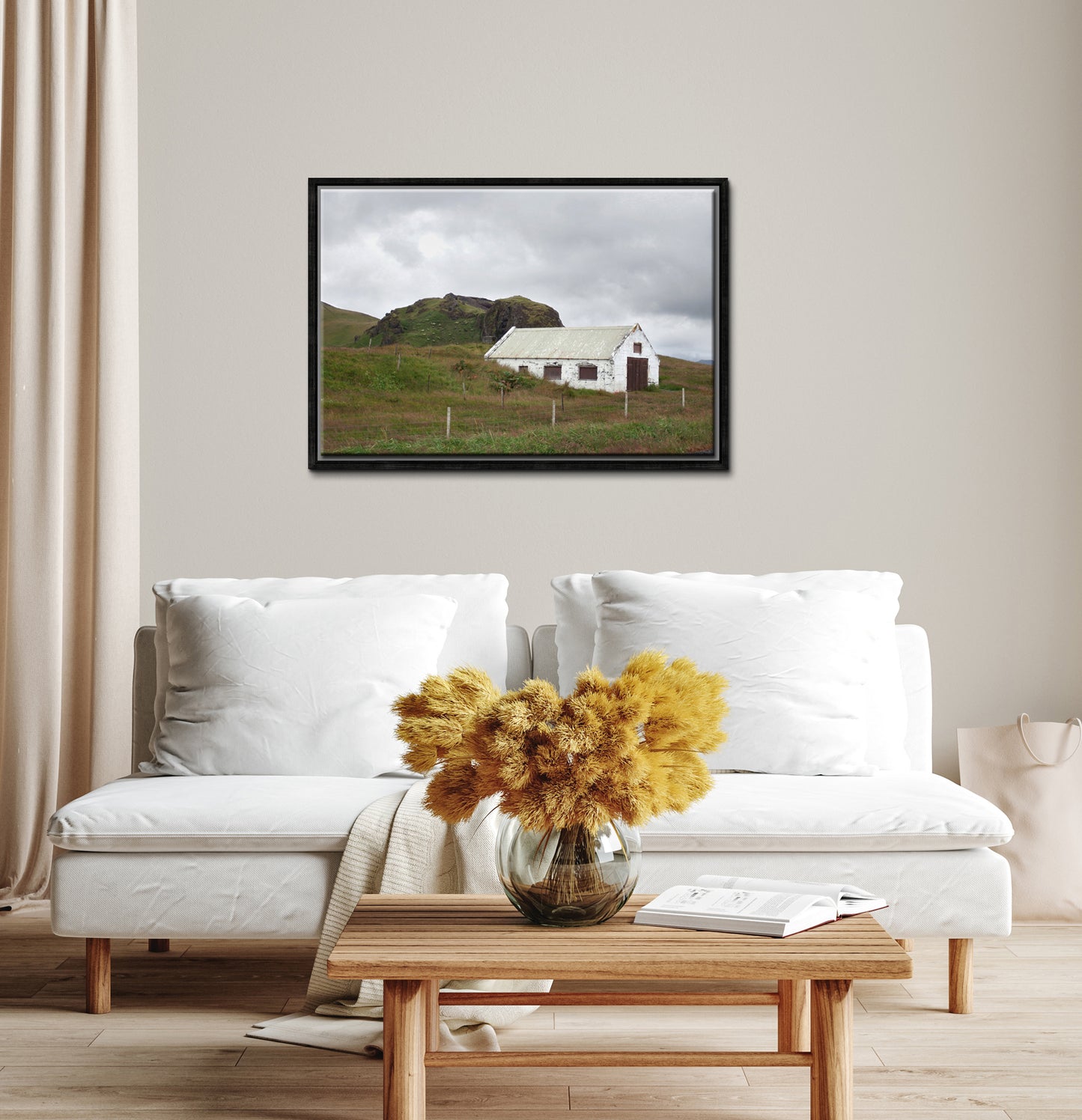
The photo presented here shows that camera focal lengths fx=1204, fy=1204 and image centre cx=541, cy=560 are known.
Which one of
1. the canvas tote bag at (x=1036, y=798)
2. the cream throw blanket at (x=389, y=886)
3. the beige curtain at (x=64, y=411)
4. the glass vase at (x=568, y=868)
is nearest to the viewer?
the glass vase at (x=568, y=868)

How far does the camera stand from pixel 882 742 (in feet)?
9.32

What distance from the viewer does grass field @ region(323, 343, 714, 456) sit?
12.0ft

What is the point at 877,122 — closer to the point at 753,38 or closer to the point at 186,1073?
the point at 753,38

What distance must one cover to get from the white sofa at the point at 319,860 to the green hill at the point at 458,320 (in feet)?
5.69

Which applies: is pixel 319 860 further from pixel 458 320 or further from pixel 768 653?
pixel 458 320

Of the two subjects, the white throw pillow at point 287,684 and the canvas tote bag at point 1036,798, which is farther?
the canvas tote bag at point 1036,798

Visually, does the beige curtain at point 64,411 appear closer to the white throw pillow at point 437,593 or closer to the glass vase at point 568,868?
the white throw pillow at point 437,593

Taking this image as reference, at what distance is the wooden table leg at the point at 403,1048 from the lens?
1656 mm

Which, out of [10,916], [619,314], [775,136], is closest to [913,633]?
[619,314]

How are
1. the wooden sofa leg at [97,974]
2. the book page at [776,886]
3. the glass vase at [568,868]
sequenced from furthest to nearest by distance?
1. the wooden sofa leg at [97,974]
2. the book page at [776,886]
3. the glass vase at [568,868]

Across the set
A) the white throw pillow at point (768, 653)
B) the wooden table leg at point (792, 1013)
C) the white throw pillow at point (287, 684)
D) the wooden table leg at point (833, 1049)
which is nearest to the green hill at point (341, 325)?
the white throw pillow at point (287, 684)

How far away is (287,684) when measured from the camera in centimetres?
276

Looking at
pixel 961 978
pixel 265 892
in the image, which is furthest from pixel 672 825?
pixel 265 892

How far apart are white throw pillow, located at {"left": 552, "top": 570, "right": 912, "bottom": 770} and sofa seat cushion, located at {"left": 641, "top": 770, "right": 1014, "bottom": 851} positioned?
443mm
